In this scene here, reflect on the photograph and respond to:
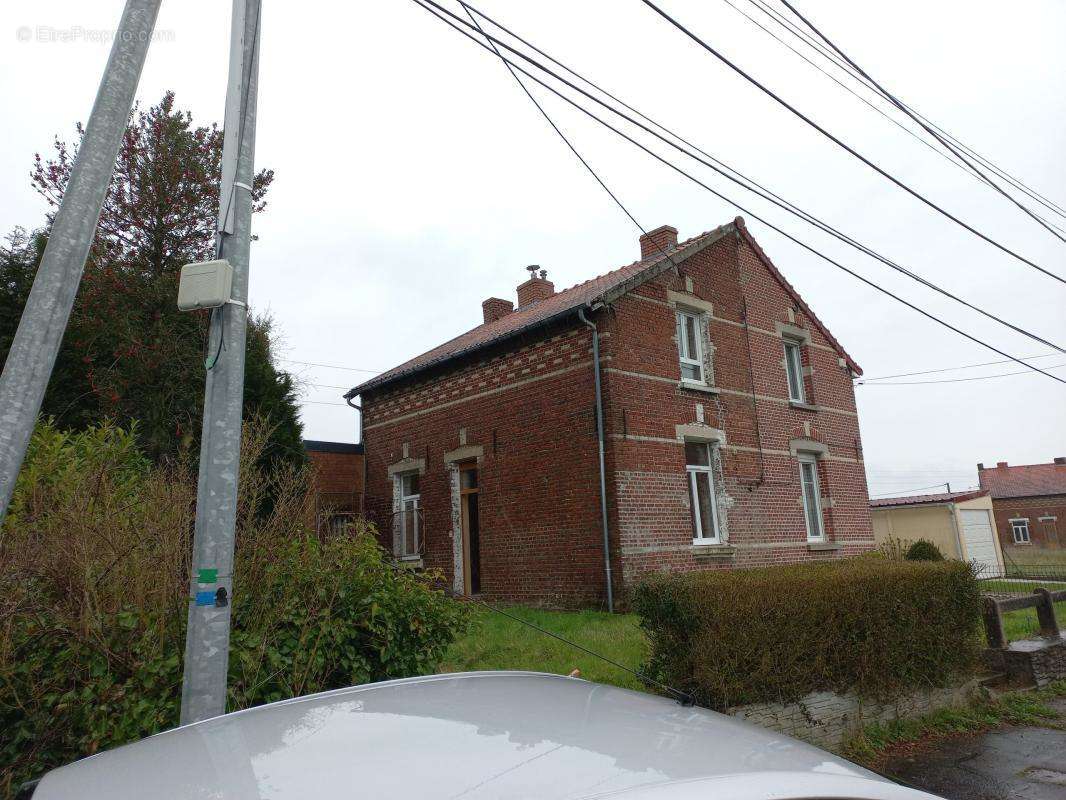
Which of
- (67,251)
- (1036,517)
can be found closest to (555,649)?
(67,251)

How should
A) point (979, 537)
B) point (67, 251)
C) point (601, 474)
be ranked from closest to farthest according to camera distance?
point (67, 251) → point (601, 474) → point (979, 537)

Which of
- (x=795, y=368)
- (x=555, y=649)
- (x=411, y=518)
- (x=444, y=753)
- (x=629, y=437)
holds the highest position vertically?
(x=795, y=368)

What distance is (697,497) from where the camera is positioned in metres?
14.1

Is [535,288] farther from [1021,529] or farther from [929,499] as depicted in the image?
[1021,529]

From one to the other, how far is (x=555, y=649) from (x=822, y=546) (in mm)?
9651

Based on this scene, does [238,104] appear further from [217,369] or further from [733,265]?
[733,265]

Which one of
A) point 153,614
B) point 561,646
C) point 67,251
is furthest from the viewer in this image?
point 561,646

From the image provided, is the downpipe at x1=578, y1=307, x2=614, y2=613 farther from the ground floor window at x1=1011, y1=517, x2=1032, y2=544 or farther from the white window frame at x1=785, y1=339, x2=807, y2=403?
the ground floor window at x1=1011, y1=517, x2=1032, y2=544

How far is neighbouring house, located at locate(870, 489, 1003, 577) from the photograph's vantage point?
25.1 m

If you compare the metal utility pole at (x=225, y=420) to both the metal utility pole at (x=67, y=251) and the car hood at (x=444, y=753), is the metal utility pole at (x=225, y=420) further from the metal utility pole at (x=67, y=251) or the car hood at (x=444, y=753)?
the car hood at (x=444, y=753)

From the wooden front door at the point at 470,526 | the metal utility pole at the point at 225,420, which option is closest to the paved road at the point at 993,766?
the metal utility pole at the point at 225,420

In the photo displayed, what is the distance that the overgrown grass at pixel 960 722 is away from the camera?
248 inches

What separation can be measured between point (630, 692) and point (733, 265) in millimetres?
15124

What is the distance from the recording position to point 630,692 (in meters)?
2.53
